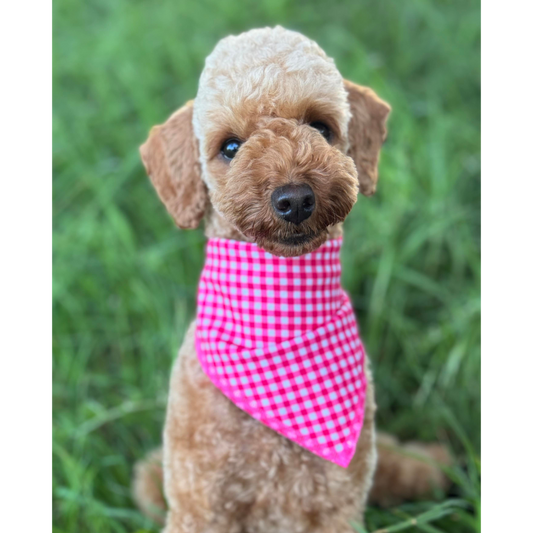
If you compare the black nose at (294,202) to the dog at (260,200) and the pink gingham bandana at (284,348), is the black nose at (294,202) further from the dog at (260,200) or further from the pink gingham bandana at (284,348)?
the pink gingham bandana at (284,348)

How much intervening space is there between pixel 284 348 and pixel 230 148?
0.49 meters

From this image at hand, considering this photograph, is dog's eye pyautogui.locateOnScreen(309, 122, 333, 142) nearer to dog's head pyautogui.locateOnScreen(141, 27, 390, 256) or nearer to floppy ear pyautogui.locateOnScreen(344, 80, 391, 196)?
dog's head pyautogui.locateOnScreen(141, 27, 390, 256)

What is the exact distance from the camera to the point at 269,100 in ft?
4.29

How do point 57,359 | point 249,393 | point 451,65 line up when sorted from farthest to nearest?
point 451,65 → point 57,359 → point 249,393

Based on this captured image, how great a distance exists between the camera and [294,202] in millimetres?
1194

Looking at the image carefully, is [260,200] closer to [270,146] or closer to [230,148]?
[270,146]

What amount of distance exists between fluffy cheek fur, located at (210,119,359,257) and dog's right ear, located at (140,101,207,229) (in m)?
0.21

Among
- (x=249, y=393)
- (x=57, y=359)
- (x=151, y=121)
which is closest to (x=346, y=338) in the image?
(x=249, y=393)

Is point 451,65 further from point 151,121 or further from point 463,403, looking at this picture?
point 463,403

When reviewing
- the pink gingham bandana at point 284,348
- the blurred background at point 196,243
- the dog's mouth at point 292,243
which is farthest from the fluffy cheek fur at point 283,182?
the blurred background at point 196,243

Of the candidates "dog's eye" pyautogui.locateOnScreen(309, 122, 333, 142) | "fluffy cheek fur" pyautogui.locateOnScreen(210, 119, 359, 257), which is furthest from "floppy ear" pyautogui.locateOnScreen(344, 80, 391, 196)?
"fluffy cheek fur" pyautogui.locateOnScreen(210, 119, 359, 257)

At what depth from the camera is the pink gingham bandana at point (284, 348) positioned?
56.1 inches

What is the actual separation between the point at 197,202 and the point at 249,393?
0.49m

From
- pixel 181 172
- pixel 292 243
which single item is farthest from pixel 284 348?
pixel 181 172
